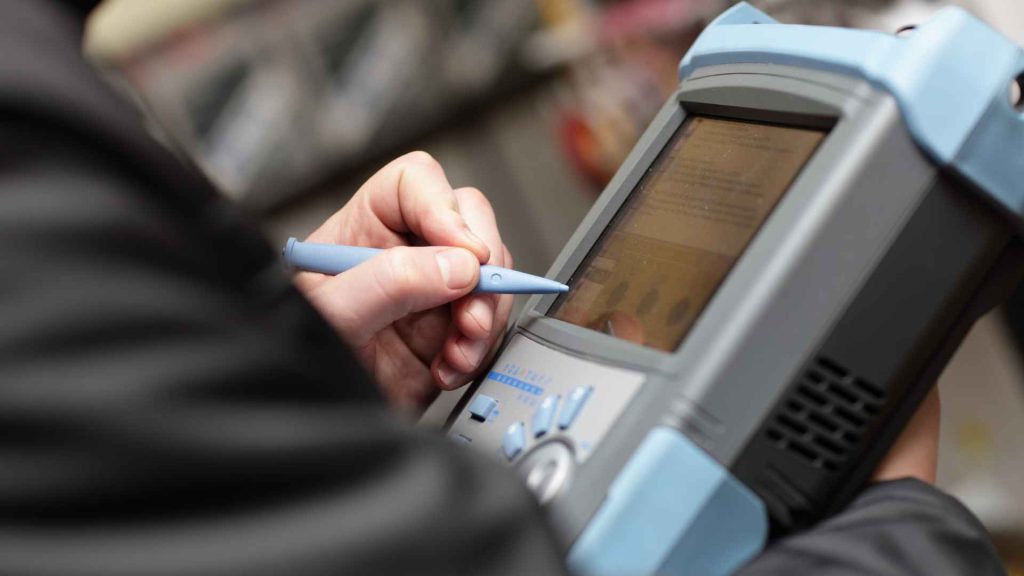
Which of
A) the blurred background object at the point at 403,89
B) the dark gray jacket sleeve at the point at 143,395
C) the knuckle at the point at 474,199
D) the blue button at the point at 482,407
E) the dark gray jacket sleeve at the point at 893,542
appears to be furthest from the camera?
the blurred background object at the point at 403,89

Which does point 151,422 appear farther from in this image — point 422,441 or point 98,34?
point 98,34

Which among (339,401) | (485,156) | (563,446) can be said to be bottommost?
(485,156)

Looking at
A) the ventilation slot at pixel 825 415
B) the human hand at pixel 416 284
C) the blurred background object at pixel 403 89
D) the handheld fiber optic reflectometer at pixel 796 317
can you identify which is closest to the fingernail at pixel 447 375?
the human hand at pixel 416 284

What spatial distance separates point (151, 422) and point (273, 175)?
5.08ft

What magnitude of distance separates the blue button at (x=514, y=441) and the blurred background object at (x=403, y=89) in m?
1.02

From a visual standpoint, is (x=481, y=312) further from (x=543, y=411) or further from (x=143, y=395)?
(x=143, y=395)

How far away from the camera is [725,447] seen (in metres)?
0.49

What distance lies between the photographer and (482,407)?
2.03ft

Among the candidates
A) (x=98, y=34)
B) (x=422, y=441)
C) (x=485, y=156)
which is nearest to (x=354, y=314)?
(x=422, y=441)

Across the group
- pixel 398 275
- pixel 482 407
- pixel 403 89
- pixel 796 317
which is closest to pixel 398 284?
pixel 398 275

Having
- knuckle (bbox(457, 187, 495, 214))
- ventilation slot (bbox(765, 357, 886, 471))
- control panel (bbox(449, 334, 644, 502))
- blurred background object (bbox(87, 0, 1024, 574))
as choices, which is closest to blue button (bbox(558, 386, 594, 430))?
control panel (bbox(449, 334, 644, 502))

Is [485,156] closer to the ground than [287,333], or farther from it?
closer to the ground

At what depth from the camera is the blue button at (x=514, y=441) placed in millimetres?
556

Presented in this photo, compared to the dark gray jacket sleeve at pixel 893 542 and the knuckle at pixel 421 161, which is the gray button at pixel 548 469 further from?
the knuckle at pixel 421 161
